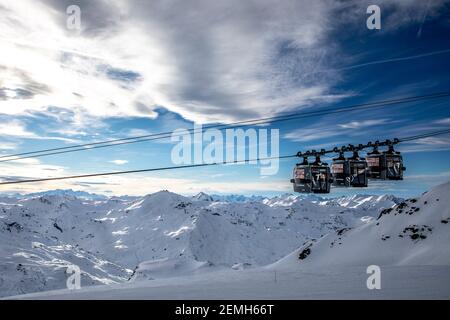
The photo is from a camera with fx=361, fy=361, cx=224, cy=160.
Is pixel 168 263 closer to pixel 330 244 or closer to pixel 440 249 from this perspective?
pixel 330 244

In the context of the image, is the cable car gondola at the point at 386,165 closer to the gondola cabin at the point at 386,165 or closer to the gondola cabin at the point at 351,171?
the gondola cabin at the point at 386,165

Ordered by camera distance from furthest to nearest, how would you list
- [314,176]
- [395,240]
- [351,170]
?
[395,240] → [314,176] → [351,170]

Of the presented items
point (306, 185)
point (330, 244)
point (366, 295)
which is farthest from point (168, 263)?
point (366, 295)

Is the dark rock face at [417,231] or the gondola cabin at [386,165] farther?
the dark rock face at [417,231]

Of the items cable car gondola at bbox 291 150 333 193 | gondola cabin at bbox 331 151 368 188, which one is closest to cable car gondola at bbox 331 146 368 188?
gondola cabin at bbox 331 151 368 188

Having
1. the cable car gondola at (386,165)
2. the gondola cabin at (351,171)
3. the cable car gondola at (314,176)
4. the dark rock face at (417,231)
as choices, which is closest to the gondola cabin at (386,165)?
the cable car gondola at (386,165)

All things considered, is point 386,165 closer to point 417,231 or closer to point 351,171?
point 351,171

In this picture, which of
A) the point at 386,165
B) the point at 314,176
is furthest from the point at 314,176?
the point at 386,165
